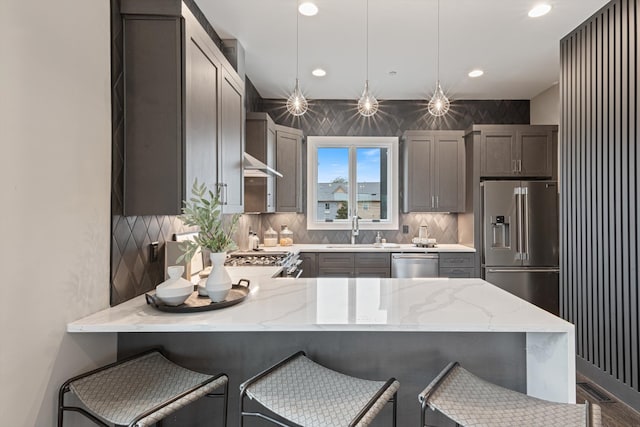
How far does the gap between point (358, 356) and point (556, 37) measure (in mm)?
3375

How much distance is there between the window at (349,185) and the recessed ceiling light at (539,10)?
2.27m

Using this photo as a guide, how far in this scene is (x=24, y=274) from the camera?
109 centimetres

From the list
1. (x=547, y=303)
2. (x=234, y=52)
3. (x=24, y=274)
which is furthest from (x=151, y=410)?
(x=547, y=303)

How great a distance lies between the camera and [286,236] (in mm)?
4535

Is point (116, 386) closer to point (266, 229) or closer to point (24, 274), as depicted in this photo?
point (24, 274)

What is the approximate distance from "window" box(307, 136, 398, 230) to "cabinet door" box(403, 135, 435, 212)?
1.27ft

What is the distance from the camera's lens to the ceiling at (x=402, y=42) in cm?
264

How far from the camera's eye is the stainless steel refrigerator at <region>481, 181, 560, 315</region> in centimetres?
390

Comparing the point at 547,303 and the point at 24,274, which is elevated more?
the point at 24,274

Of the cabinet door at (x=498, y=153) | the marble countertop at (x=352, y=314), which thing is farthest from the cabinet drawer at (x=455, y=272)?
the marble countertop at (x=352, y=314)

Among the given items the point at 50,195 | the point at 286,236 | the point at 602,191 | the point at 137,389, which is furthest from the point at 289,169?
the point at 137,389

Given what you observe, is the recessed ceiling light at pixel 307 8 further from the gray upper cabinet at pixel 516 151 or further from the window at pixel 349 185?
the gray upper cabinet at pixel 516 151

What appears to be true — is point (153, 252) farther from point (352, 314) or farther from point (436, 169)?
point (436, 169)

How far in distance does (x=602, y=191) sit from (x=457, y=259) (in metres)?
1.78
